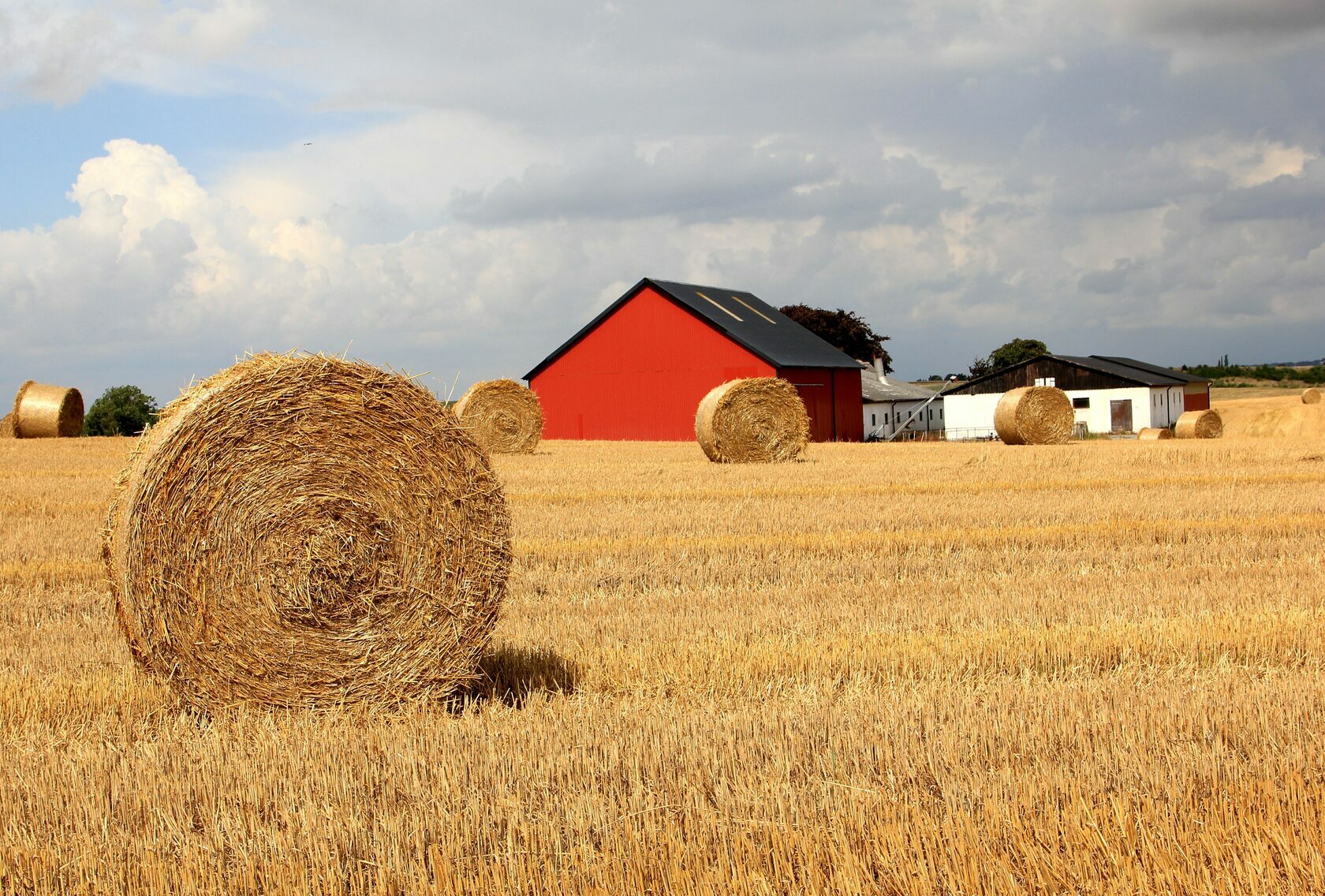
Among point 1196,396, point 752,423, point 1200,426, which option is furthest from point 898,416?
point 752,423

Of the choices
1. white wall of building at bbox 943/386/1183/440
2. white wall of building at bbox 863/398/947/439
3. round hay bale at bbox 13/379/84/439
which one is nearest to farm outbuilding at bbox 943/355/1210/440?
white wall of building at bbox 943/386/1183/440

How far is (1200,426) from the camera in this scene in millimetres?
38906

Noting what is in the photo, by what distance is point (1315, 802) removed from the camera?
4133mm

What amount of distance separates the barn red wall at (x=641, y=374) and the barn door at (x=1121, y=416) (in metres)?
20.0

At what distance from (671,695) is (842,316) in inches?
2610

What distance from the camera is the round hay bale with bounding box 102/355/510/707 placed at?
6.00 m

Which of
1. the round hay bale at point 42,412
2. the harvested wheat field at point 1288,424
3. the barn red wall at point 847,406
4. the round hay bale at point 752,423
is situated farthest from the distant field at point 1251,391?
the round hay bale at point 42,412

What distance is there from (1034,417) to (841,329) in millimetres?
40988

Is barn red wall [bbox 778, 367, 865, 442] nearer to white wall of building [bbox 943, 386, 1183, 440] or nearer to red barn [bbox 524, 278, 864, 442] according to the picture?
red barn [bbox 524, 278, 864, 442]

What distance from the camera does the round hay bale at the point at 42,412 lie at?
3038cm

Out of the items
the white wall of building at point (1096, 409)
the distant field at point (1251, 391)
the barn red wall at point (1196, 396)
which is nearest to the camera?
the white wall of building at point (1096, 409)

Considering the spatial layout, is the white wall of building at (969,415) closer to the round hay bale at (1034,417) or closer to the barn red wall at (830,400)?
the barn red wall at (830,400)

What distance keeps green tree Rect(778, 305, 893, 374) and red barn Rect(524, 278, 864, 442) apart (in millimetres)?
27486

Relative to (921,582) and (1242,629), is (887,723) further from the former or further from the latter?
(921,582)
